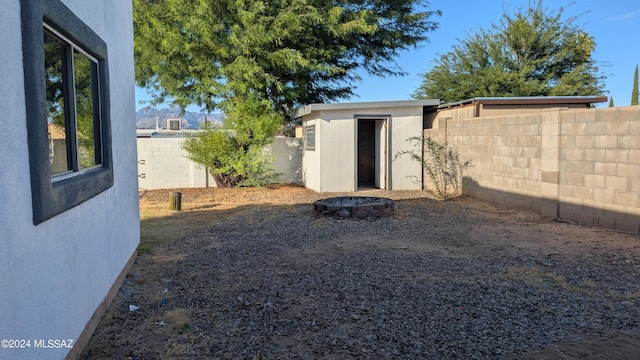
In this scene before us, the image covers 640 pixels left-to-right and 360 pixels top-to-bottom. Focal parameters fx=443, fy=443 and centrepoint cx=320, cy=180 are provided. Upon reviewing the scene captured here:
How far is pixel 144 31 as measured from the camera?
1345 cm

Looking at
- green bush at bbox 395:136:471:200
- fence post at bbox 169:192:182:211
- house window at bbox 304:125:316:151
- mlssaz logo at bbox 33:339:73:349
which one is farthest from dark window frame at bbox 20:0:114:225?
house window at bbox 304:125:316:151

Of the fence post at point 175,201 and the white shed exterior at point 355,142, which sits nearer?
the fence post at point 175,201

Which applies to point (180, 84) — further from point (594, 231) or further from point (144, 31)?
point (594, 231)

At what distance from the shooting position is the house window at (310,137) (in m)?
13.4

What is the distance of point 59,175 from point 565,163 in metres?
8.04

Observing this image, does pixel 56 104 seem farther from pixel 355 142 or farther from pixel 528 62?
pixel 528 62

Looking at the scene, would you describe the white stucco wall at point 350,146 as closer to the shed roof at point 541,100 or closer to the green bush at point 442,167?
the green bush at point 442,167

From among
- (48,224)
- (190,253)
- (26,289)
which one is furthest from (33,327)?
(190,253)

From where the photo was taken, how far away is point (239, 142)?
13438mm

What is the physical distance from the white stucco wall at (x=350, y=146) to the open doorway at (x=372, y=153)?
Answer: 0.97ft

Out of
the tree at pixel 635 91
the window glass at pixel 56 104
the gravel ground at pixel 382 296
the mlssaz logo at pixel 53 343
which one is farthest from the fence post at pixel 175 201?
the tree at pixel 635 91

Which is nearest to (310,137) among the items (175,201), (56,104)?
(175,201)

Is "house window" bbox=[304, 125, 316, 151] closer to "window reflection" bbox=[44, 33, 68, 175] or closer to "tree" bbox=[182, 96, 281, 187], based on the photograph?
"tree" bbox=[182, 96, 281, 187]

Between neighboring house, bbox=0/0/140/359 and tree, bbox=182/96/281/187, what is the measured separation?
26.6ft
